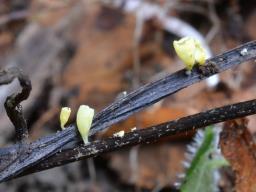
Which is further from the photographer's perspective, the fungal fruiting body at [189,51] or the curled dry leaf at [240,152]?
the curled dry leaf at [240,152]

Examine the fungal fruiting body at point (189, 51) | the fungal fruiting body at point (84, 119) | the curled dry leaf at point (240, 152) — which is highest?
the fungal fruiting body at point (189, 51)

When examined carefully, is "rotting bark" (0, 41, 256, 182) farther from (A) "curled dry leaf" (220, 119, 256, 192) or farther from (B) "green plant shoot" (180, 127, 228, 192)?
(B) "green plant shoot" (180, 127, 228, 192)

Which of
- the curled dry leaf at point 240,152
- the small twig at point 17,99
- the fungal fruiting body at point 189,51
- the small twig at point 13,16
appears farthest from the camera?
the small twig at point 13,16

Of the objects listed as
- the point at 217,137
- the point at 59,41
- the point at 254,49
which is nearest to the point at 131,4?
the point at 59,41

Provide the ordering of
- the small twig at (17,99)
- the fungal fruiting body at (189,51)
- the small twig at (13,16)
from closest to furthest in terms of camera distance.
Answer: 1. the small twig at (17,99)
2. the fungal fruiting body at (189,51)
3. the small twig at (13,16)

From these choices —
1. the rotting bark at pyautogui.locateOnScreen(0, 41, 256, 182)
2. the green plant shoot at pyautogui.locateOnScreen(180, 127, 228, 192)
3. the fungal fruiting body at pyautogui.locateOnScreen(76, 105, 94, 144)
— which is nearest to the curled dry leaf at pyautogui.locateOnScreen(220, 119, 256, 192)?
the green plant shoot at pyautogui.locateOnScreen(180, 127, 228, 192)

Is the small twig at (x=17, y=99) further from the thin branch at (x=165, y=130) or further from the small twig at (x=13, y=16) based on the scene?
the small twig at (x=13, y=16)

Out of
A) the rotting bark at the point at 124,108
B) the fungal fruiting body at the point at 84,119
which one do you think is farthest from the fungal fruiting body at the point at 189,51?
the fungal fruiting body at the point at 84,119
